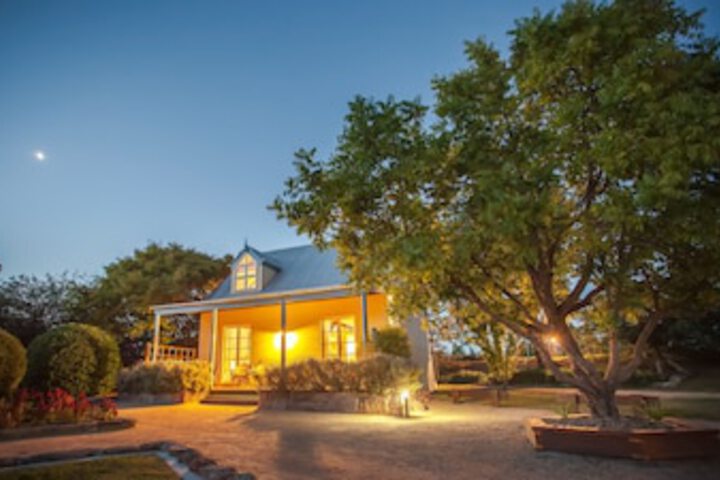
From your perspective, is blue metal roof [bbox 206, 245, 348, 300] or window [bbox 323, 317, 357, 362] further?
blue metal roof [bbox 206, 245, 348, 300]

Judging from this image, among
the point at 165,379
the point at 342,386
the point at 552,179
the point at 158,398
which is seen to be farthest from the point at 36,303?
the point at 552,179

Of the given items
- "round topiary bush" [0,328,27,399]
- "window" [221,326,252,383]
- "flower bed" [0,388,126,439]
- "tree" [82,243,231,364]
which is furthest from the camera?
"tree" [82,243,231,364]

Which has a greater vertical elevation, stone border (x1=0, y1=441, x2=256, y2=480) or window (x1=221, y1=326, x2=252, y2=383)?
window (x1=221, y1=326, x2=252, y2=383)

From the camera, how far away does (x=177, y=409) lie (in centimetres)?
1157

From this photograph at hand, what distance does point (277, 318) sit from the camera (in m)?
17.9

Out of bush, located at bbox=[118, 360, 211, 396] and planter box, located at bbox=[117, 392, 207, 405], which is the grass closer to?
planter box, located at bbox=[117, 392, 207, 405]

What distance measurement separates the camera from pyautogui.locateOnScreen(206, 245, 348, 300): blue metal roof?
53.0 ft

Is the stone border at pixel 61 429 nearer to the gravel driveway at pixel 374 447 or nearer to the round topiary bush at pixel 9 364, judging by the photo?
the gravel driveway at pixel 374 447

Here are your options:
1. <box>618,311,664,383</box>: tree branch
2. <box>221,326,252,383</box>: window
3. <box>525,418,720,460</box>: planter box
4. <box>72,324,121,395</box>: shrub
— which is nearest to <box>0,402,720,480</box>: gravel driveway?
<box>525,418,720,460</box>: planter box

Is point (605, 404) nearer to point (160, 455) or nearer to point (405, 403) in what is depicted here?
point (405, 403)

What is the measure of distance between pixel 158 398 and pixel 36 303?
39.8 feet

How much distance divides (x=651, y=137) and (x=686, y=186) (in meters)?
0.64

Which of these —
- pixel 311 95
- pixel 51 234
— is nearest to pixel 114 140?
pixel 311 95

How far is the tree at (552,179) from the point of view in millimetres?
4254
